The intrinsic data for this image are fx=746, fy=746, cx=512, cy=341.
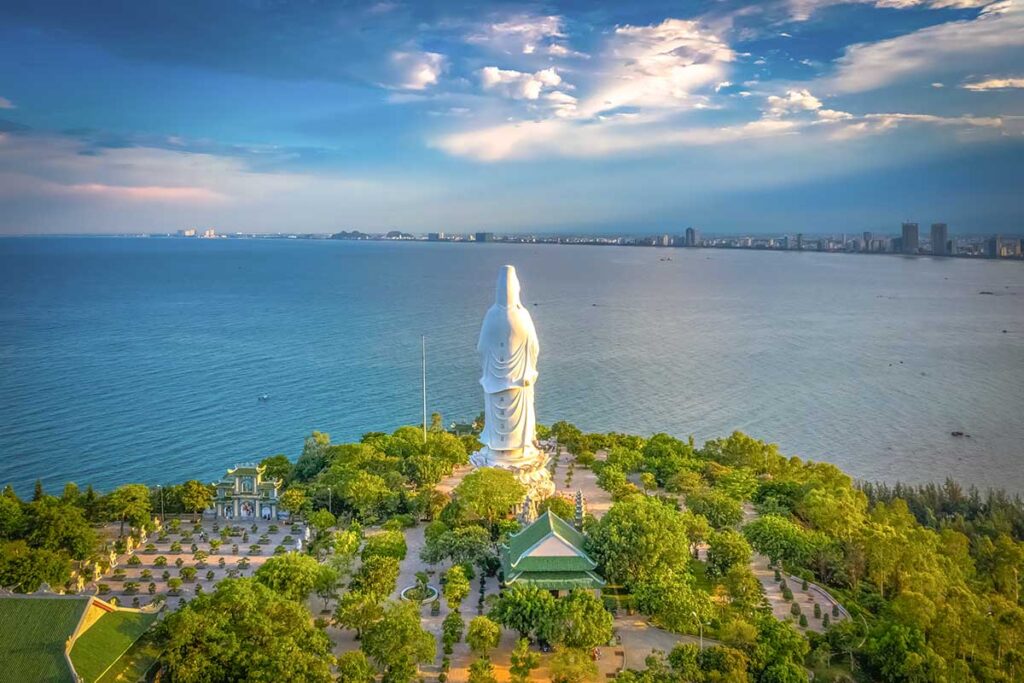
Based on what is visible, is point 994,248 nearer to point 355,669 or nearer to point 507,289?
point 507,289

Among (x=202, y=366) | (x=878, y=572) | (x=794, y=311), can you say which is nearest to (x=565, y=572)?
(x=878, y=572)

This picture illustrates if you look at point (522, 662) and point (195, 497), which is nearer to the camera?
point (522, 662)

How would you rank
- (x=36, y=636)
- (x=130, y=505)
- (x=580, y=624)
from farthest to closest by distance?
(x=130, y=505) < (x=580, y=624) < (x=36, y=636)

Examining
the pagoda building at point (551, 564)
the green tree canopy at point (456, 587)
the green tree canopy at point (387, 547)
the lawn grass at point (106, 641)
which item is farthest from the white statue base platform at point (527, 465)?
the lawn grass at point (106, 641)

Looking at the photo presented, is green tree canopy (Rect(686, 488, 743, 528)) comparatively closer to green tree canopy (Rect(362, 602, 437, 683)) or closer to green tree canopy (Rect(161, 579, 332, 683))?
green tree canopy (Rect(362, 602, 437, 683))

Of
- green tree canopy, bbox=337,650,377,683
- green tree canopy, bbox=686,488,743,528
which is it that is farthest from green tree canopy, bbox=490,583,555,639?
green tree canopy, bbox=686,488,743,528

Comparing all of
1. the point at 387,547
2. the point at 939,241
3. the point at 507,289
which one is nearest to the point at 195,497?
the point at 387,547
